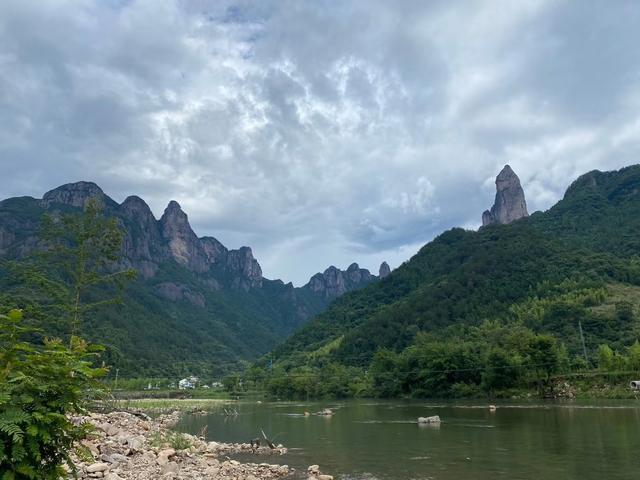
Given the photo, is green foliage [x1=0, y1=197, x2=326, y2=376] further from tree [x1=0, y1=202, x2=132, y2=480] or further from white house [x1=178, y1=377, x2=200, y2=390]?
tree [x1=0, y1=202, x2=132, y2=480]

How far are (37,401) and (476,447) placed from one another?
20900 mm

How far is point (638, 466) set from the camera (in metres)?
16.6

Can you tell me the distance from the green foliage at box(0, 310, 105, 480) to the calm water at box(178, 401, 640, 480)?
13.1 m

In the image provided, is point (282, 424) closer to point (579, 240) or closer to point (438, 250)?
point (579, 240)

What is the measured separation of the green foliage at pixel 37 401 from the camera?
233 inches

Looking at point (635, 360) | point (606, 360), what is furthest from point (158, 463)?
point (606, 360)

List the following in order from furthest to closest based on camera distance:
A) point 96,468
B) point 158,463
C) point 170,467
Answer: point 158,463 < point 170,467 < point 96,468

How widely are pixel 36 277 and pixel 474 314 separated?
315 feet

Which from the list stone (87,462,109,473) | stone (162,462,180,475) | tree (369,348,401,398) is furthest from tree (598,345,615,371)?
stone (87,462,109,473)

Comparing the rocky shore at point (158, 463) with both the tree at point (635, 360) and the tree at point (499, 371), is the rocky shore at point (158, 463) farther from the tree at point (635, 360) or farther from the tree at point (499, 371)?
the tree at point (635, 360)

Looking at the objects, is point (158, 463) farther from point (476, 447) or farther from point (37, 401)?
point (476, 447)

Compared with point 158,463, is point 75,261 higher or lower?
higher

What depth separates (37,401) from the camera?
623 centimetres

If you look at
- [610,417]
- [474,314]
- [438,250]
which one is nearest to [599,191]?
[438,250]
